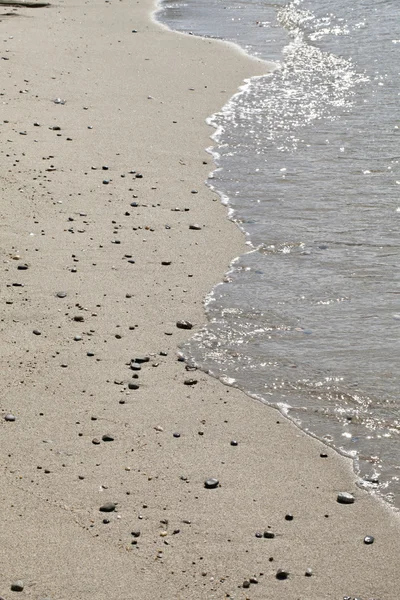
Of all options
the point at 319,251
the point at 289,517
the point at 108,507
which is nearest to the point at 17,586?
the point at 108,507

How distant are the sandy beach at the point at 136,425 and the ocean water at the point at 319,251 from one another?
196 mm

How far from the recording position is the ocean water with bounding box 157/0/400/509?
595 cm

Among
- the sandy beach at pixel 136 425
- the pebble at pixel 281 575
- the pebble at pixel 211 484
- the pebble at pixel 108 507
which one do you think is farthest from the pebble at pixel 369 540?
the pebble at pixel 108 507

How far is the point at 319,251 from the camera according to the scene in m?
7.90

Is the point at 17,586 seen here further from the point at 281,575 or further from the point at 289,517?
the point at 289,517

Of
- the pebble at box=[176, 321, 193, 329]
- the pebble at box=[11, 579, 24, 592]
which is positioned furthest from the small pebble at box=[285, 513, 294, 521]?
the pebble at box=[176, 321, 193, 329]

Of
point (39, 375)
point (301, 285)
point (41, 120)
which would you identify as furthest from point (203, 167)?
point (39, 375)

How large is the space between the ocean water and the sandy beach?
196 millimetres

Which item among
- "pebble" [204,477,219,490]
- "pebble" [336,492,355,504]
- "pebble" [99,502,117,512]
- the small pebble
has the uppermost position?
"pebble" [99,502,117,512]

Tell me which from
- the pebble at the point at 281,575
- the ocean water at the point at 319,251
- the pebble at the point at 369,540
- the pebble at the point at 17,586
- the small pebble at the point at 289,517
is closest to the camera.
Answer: the pebble at the point at 17,586

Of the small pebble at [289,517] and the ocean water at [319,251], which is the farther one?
the ocean water at [319,251]

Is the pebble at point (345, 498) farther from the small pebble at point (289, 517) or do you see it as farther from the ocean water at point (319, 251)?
the small pebble at point (289, 517)

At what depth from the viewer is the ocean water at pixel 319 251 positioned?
19.5ft

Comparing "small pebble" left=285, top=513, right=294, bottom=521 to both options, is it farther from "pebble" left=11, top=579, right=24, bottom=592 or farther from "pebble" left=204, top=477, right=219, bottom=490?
"pebble" left=11, top=579, right=24, bottom=592
